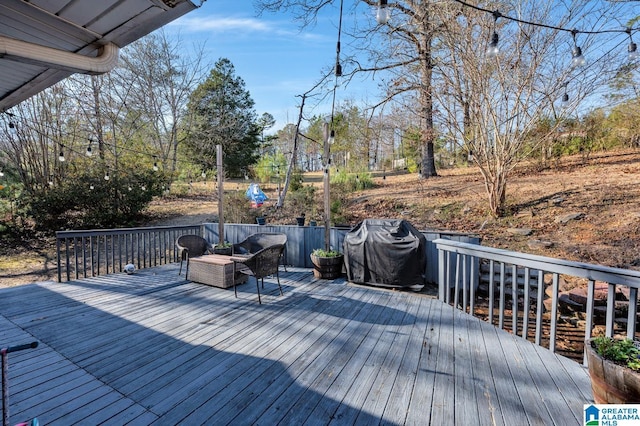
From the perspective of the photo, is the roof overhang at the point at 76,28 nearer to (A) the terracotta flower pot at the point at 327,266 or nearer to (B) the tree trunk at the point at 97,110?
(A) the terracotta flower pot at the point at 327,266

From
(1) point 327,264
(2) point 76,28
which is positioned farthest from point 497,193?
(2) point 76,28

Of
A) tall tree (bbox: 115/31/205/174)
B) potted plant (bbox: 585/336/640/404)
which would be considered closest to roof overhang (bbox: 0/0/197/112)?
potted plant (bbox: 585/336/640/404)

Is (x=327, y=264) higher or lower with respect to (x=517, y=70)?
lower

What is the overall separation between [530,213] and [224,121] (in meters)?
13.7

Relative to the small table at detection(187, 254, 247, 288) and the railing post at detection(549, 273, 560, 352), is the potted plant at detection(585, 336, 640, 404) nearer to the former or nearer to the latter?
the railing post at detection(549, 273, 560, 352)

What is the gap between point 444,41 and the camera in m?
6.21

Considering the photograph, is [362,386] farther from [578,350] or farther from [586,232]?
[586,232]

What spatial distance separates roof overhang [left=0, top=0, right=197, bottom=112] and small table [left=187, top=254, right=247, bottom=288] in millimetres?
2931

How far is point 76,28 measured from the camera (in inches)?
77.9

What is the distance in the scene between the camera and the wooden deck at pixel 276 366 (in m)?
1.89

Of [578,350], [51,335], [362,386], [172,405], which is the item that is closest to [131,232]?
[51,335]

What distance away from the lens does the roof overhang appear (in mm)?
1689

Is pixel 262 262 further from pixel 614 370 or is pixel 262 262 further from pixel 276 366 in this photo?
pixel 614 370

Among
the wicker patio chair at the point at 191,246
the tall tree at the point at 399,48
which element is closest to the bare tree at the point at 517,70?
the tall tree at the point at 399,48
